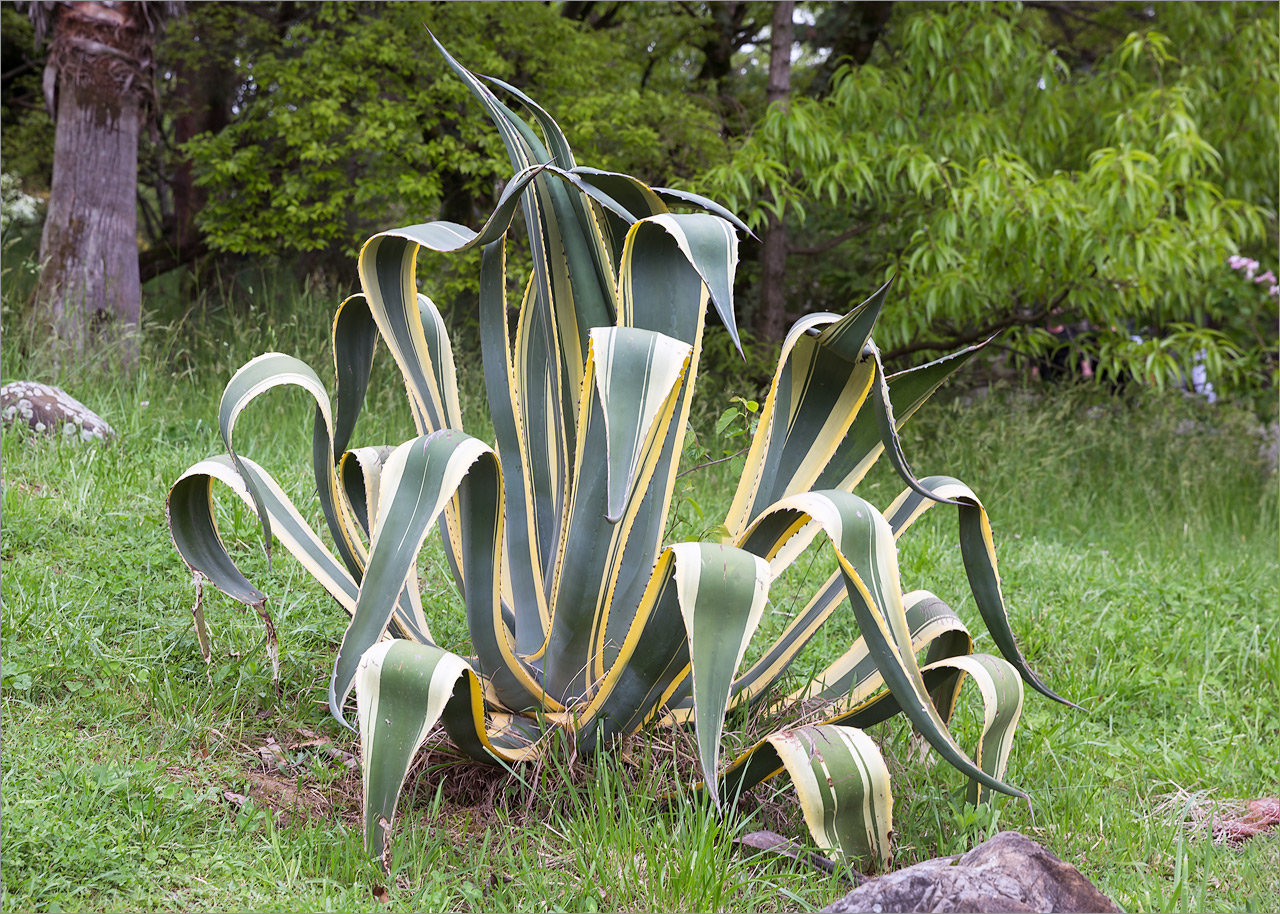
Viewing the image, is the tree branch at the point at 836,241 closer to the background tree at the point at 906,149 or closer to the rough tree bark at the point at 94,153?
the background tree at the point at 906,149

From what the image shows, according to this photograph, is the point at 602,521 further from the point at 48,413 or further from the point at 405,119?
the point at 405,119

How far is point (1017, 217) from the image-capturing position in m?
5.52

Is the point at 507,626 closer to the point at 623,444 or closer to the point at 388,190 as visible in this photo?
the point at 623,444

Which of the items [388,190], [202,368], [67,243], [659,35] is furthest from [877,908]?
[659,35]

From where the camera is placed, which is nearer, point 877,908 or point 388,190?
point 877,908

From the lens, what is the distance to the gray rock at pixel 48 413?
12.7 feet

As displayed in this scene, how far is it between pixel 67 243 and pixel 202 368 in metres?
1.16

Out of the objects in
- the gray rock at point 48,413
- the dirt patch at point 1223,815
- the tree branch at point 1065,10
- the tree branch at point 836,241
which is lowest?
the dirt patch at point 1223,815

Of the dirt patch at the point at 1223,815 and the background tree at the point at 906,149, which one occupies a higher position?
the background tree at the point at 906,149

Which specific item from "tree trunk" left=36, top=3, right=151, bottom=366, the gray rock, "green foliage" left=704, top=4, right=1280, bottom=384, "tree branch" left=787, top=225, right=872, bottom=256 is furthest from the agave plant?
"tree branch" left=787, top=225, right=872, bottom=256

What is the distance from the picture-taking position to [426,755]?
6.80 feet

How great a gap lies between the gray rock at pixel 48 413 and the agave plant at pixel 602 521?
218cm

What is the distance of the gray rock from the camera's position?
387 centimetres

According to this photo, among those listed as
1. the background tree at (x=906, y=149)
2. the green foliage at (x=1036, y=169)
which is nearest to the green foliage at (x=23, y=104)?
the background tree at (x=906, y=149)
